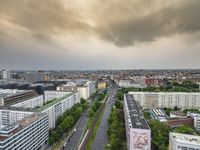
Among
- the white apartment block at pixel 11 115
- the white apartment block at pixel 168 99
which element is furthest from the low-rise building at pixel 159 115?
the white apartment block at pixel 11 115

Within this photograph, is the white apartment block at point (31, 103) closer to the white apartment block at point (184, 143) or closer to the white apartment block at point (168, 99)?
the white apartment block at point (168, 99)

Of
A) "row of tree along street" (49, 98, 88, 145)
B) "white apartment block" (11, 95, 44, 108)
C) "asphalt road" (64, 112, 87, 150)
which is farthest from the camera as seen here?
"white apartment block" (11, 95, 44, 108)

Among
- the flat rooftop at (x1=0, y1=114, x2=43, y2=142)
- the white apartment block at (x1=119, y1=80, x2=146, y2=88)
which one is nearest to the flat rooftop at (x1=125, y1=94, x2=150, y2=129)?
the flat rooftop at (x1=0, y1=114, x2=43, y2=142)

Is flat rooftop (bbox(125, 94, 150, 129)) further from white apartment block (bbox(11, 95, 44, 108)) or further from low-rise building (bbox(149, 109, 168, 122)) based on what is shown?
white apartment block (bbox(11, 95, 44, 108))

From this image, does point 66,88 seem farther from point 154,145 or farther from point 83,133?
point 154,145

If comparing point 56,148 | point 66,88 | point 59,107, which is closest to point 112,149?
A: point 56,148
